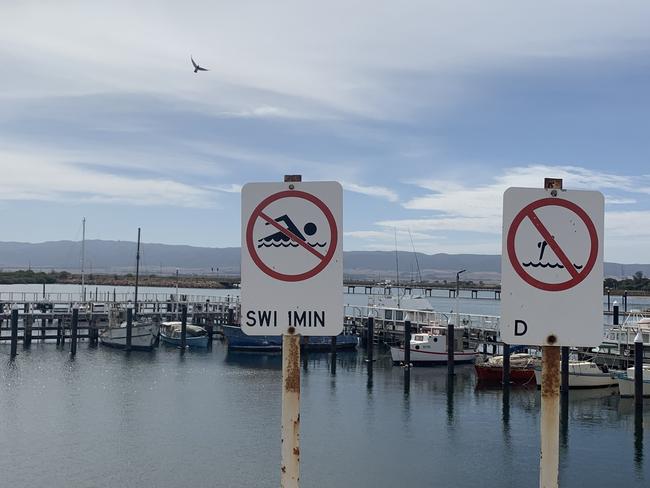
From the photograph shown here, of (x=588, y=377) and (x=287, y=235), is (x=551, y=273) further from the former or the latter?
(x=588, y=377)

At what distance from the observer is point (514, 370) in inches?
1986

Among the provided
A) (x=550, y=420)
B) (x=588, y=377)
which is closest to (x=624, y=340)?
(x=588, y=377)

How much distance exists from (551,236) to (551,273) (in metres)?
0.20

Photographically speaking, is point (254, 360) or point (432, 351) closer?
point (432, 351)

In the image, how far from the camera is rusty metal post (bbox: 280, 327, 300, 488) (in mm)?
4023

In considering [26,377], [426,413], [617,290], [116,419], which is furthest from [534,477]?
[617,290]

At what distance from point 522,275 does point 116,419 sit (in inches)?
1504

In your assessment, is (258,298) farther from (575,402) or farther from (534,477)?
(575,402)

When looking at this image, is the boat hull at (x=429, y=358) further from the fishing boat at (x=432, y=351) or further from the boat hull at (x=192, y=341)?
the boat hull at (x=192, y=341)

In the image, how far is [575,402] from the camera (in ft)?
146

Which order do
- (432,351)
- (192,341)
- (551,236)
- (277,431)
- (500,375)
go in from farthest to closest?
(192,341)
(432,351)
(500,375)
(277,431)
(551,236)

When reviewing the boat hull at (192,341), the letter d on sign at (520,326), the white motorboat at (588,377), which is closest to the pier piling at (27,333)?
the boat hull at (192,341)

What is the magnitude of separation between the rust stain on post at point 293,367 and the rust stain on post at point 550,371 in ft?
4.54

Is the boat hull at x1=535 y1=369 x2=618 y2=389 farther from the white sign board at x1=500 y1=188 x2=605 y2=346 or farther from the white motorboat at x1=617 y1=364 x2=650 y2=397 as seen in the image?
the white sign board at x1=500 y1=188 x2=605 y2=346
